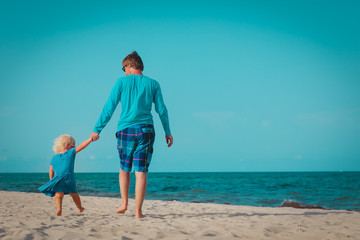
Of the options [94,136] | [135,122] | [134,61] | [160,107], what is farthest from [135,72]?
[94,136]

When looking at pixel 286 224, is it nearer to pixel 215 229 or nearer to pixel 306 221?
pixel 306 221

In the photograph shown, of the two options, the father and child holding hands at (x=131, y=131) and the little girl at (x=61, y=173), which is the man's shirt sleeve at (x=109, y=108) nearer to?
the father and child holding hands at (x=131, y=131)

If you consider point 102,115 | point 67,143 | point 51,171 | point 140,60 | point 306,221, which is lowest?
point 306,221

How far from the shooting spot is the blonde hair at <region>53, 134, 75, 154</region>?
400 cm

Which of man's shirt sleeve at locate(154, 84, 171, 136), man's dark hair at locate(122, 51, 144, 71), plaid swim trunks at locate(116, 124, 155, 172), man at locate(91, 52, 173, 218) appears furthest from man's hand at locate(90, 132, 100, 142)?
man's dark hair at locate(122, 51, 144, 71)

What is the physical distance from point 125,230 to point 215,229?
39.6 inches

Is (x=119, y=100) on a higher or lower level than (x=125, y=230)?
higher

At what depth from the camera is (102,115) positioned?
3635 mm

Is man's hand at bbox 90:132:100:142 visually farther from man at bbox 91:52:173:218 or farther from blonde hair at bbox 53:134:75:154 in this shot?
blonde hair at bbox 53:134:75:154

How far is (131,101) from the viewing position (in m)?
3.62

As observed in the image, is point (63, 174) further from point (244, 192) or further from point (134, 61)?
point (244, 192)

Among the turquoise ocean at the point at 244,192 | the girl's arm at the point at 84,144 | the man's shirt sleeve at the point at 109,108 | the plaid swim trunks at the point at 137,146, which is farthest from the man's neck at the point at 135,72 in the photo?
the turquoise ocean at the point at 244,192

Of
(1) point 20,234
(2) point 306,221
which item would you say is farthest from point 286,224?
(1) point 20,234

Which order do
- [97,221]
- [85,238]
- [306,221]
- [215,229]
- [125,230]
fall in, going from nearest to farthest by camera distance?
1. [85,238]
2. [125,230]
3. [215,229]
4. [97,221]
5. [306,221]
